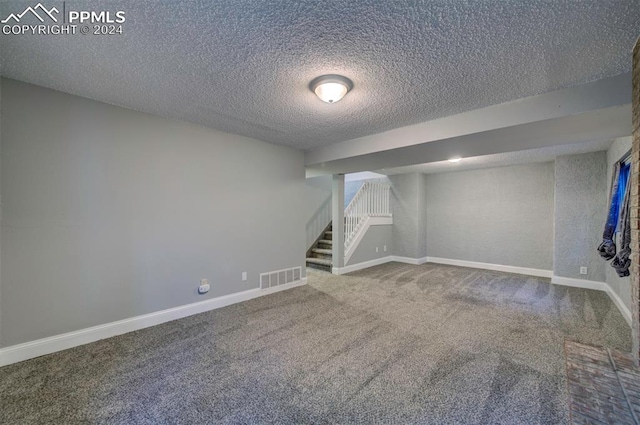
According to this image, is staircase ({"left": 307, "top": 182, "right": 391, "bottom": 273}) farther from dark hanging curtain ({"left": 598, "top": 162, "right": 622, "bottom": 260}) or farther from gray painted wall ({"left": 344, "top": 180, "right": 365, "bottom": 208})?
dark hanging curtain ({"left": 598, "top": 162, "right": 622, "bottom": 260})

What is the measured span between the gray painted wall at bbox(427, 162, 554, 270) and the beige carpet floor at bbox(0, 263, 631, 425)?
80.3 inches

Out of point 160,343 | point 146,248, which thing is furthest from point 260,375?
point 146,248

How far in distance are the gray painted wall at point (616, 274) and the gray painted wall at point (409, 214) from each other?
3283 mm

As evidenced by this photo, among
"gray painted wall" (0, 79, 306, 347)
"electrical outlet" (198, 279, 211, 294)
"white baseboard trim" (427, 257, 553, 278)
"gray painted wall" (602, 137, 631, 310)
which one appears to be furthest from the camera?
"white baseboard trim" (427, 257, 553, 278)

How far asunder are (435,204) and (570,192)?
2690 millimetres

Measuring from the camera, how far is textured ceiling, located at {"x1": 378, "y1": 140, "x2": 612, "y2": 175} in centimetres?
423

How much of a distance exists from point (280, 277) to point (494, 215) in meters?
5.04

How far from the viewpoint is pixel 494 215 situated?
6078 millimetres

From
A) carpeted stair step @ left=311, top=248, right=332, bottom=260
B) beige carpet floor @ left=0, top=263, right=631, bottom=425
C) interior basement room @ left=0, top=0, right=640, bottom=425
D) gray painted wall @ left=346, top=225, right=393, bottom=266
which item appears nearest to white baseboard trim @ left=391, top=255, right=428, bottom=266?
gray painted wall @ left=346, top=225, right=393, bottom=266

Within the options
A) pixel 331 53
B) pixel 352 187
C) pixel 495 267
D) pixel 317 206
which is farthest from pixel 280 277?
pixel 495 267

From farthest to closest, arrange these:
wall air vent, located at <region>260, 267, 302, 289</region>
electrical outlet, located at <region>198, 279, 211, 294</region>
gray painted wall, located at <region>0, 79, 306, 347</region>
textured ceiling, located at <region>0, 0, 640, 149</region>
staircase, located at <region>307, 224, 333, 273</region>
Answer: staircase, located at <region>307, 224, 333, 273</region>
wall air vent, located at <region>260, 267, 302, 289</region>
electrical outlet, located at <region>198, 279, 211, 294</region>
gray painted wall, located at <region>0, 79, 306, 347</region>
textured ceiling, located at <region>0, 0, 640, 149</region>

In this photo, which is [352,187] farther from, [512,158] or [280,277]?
[280,277]

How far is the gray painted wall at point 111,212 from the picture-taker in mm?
2322

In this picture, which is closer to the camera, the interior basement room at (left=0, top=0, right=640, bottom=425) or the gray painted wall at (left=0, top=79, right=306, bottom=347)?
the interior basement room at (left=0, top=0, right=640, bottom=425)
